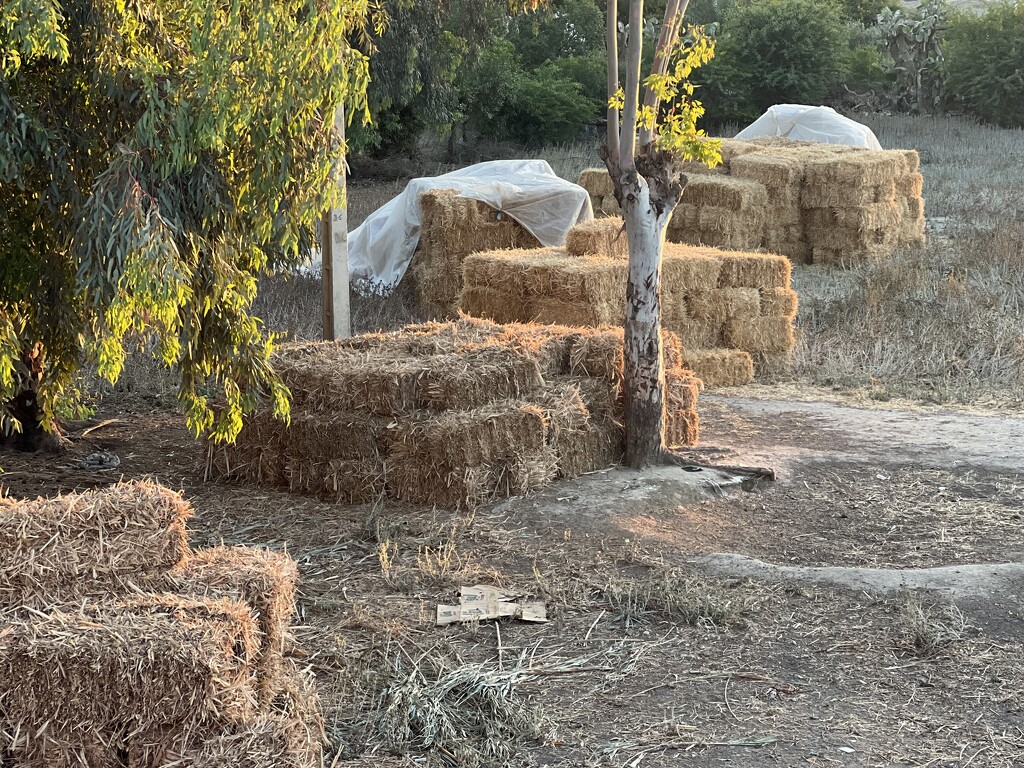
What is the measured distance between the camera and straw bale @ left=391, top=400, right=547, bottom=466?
22.9 ft

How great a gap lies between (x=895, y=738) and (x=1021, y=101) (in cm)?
3640

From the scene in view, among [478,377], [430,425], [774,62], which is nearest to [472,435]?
[430,425]

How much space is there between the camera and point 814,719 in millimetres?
4508

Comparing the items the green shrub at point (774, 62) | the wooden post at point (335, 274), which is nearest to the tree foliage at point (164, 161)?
the wooden post at point (335, 274)

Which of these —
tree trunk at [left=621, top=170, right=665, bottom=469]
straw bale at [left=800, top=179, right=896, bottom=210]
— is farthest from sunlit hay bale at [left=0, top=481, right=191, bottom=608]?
straw bale at [left=800, top=179, right=896, bottom=210]

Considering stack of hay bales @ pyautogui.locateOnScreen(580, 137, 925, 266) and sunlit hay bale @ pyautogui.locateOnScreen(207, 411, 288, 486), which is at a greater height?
stack of hay bales @ pyautogui.locateOnScreen(580, 137, 925, 266)

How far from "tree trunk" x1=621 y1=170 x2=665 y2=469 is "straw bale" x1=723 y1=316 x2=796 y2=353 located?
3.67 m

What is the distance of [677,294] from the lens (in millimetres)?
11086

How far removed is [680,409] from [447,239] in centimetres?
624

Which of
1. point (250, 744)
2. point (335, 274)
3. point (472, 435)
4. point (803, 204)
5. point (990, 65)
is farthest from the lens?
point (990, 65)

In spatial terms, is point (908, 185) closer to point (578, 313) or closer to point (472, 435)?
point (578, 313)

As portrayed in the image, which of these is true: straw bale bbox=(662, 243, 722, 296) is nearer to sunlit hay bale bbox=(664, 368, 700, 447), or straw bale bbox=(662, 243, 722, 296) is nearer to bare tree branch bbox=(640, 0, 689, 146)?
sunlit hay bale bbox=(664, 368, 700, 447)

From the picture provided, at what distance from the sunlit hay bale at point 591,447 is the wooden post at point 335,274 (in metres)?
2.20

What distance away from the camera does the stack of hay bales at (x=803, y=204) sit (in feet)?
50.1
